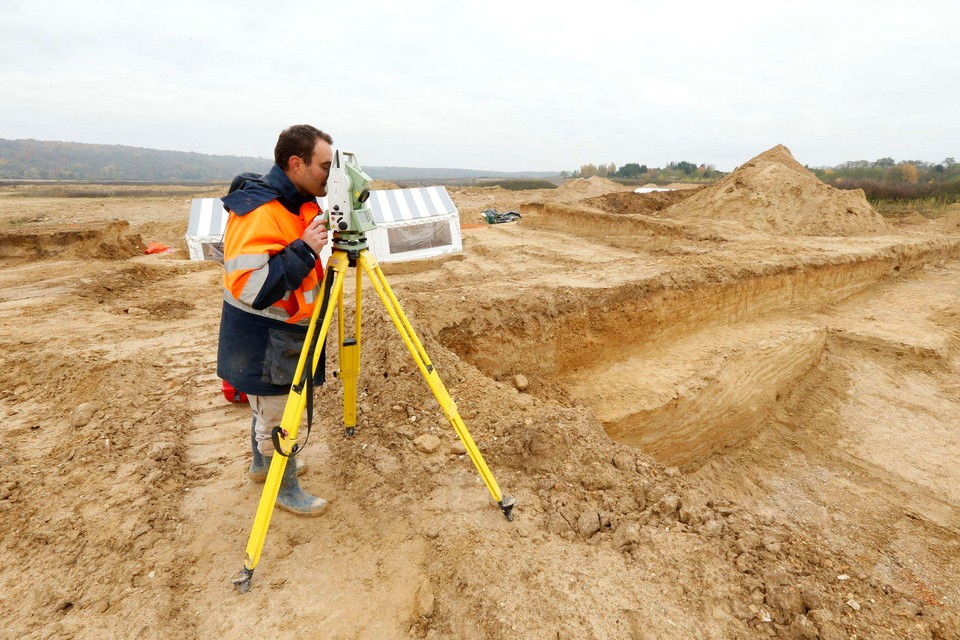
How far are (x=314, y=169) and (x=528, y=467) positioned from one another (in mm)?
2333

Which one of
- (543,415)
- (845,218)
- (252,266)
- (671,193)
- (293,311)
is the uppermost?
(671,193)

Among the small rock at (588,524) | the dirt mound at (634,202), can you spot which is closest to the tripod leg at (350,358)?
the small rock at (588,524)

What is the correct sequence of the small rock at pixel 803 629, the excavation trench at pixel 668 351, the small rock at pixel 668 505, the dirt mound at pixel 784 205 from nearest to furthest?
1. the small rock at pixel 803 629
2. the small rock at pixel 668 505
3. the excavation trench at pixel 668 351
4. the dirt mound at pixel 784 205

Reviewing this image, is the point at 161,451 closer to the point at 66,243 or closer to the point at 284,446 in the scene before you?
the point at 284,446

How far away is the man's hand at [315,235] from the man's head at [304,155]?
9.8 inches

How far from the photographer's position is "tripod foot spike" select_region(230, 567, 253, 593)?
2275 millimetres

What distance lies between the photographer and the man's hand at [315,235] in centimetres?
227

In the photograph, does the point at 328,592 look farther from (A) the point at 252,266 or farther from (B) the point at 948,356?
(B) the point at 948,356

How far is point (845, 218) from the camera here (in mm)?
15766

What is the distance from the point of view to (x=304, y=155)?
239 cm

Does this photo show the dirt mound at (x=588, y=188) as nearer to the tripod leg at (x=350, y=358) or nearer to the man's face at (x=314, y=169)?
the tripod leg at (x=350, y=358)

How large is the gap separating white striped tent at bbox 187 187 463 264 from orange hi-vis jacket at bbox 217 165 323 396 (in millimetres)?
10245

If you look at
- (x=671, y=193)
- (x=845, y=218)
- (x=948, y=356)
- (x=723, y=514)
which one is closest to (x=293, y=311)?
(x=723, y=514)

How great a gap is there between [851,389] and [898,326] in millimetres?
2823
